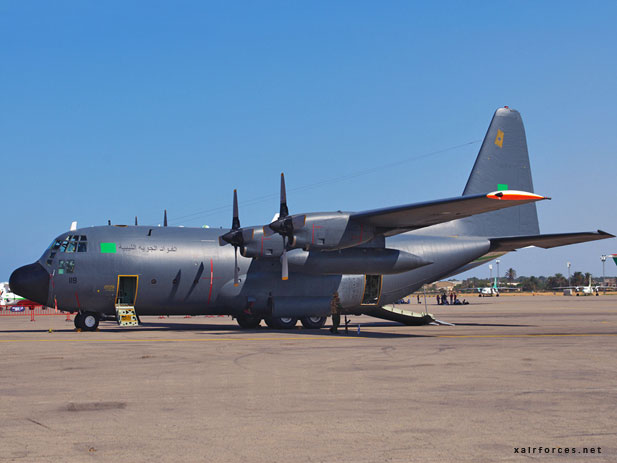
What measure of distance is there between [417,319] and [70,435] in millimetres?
25152

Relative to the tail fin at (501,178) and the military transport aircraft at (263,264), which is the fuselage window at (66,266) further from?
the tail fin at (501,178)

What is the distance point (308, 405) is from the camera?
8.98 meters

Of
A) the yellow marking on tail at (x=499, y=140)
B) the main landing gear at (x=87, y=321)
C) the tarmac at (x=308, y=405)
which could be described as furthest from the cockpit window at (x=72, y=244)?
the yellow marking on tail at (x=499, y=140)

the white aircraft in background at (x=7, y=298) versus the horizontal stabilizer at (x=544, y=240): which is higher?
the horizontal stabilizer at (x=544, y=240)

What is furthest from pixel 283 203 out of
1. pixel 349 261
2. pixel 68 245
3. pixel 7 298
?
Result: pixel 7 298

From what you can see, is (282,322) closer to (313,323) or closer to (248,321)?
(248,321)

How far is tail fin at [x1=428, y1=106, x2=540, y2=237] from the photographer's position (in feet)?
101

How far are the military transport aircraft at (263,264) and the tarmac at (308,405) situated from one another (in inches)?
306

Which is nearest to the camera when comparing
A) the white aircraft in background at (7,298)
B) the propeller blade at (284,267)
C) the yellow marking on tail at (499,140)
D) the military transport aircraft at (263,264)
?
the military transport aircraft at (263,264)

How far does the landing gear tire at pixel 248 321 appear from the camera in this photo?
27.7 metres

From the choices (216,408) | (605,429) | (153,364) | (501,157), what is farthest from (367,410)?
(501,157)

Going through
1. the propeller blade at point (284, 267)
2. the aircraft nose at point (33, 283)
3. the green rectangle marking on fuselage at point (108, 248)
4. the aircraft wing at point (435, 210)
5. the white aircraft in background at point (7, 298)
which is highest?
the aircraft wing at point (435, 210)

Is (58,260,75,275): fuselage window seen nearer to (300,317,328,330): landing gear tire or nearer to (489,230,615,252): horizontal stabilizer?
(300,317,328,330): landing gear tire

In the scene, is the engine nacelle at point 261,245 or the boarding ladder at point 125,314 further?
the boarding ladder at point 125,314
